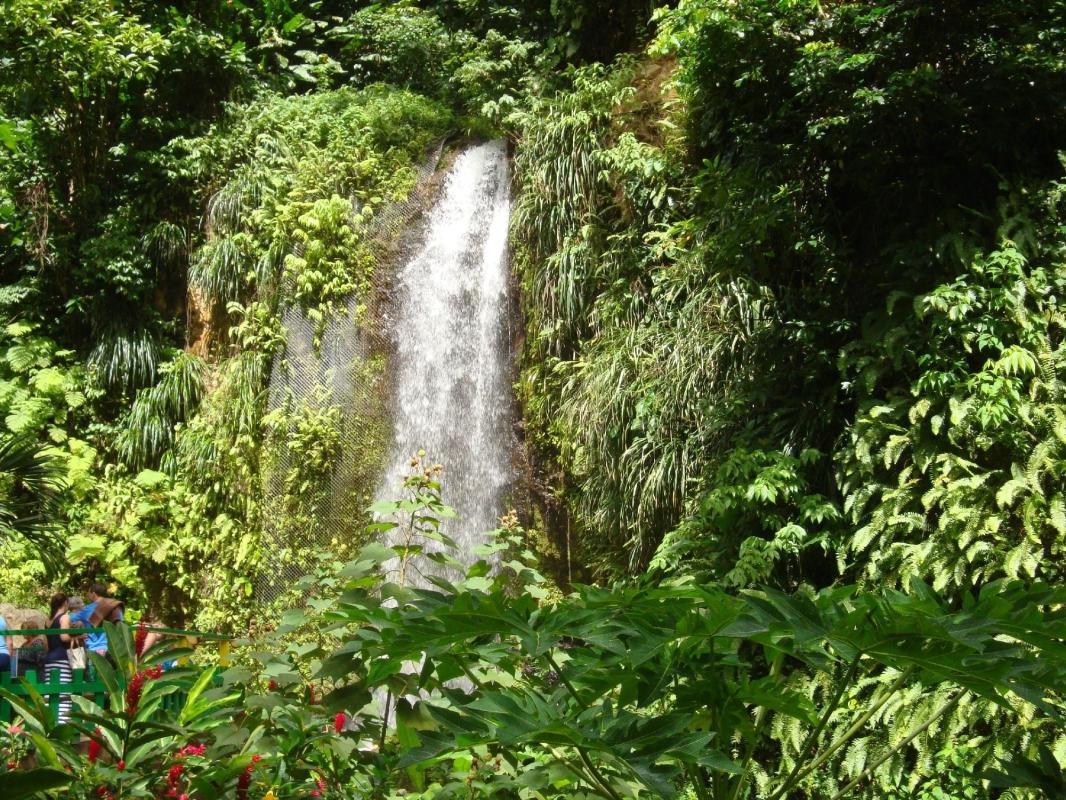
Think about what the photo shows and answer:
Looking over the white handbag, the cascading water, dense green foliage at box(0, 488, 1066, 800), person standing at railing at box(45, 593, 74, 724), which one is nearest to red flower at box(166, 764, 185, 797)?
dense green foliage at box(0, 488, 1066, 800)

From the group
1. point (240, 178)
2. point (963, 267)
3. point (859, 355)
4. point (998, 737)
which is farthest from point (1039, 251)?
point (240, 178)

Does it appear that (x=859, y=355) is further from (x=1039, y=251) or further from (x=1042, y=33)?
(x=1042, y=33)

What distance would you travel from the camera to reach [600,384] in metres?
7.18

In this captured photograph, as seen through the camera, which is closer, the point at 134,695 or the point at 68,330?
the point at 134,695

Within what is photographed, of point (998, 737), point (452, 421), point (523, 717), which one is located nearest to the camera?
point (523, 717)

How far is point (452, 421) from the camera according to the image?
8.68m

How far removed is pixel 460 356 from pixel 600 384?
7.12ft

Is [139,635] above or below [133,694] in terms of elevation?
below

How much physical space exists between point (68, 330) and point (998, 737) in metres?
10.7

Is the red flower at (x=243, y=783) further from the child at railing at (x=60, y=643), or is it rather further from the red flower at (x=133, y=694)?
the child at railing at (x=60, y=643)

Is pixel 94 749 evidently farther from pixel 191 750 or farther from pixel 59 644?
pixel 59 644

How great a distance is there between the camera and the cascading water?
8.41 meters

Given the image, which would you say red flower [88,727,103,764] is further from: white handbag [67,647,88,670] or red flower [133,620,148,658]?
white handbag [67,647,88,670]

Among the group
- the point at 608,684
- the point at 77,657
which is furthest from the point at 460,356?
the point at 608,684
